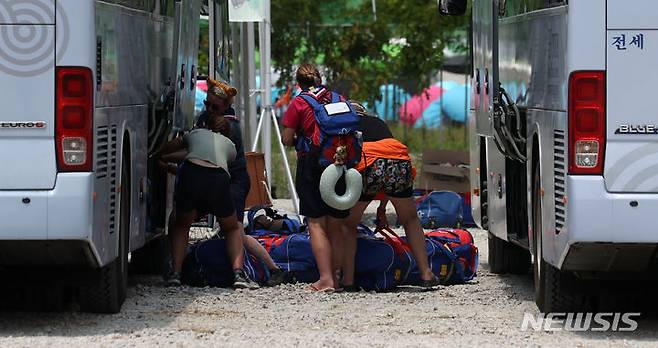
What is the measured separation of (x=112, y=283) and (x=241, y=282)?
1.80m

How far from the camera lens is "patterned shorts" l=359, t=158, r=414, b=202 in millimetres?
10703

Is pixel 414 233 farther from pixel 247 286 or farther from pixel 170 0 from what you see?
pixel 170 0

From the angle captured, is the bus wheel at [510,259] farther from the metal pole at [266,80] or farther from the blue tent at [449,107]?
the blue tent at [449,107]

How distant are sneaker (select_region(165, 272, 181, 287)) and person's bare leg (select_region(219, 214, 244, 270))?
0.40 m

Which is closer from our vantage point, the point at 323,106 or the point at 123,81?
the point at 123,81

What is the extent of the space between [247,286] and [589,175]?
3.44 metres

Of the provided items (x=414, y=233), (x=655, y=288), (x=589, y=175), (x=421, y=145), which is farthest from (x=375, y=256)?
(x=421, y=145)

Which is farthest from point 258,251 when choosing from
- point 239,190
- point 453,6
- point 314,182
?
point 453,6

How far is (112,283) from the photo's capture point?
30.3 feet

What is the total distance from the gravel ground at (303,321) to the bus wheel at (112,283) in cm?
7

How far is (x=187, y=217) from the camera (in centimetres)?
1111

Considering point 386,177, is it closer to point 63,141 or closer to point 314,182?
point 314,182

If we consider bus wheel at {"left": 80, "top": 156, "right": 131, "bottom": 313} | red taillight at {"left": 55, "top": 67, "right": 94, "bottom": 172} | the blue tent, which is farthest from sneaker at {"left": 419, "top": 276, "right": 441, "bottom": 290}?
the blue tent

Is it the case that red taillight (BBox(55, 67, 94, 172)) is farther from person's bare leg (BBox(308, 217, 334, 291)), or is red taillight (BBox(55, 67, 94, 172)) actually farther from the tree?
the tree
